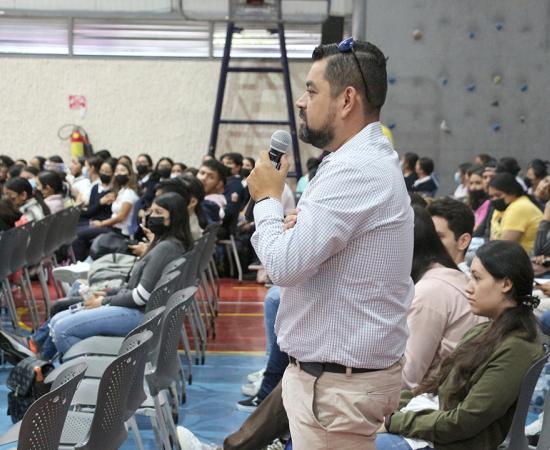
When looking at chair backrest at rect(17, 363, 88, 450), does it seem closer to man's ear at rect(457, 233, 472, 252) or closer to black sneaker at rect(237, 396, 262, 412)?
man's ear at rect(457, 233, 472, 252)

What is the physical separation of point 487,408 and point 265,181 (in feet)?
4.13

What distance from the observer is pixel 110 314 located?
207 inches

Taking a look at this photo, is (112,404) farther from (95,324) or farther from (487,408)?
(95,324)

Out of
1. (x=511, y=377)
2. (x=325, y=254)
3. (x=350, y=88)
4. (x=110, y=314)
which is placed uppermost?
(x=350, y=88)

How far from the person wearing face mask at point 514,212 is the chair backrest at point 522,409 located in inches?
166

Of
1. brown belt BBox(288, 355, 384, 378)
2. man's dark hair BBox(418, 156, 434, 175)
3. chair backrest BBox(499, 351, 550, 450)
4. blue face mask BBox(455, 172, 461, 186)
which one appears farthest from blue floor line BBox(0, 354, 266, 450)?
blue face mask BBox(455, 172, 461, 186)

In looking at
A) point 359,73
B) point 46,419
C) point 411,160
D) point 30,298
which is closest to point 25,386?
point 46,419

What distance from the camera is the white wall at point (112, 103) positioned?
15.4 metres

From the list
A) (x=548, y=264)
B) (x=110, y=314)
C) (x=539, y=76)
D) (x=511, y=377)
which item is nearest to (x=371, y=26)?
(x=539, y=76)

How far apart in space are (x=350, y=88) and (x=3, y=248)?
4941 millimetres

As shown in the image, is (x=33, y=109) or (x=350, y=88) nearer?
(x=350, y=88)

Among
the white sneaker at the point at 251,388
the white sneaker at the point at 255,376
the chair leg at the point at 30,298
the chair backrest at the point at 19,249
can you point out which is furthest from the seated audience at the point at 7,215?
the white sneaker at the point at 251,388

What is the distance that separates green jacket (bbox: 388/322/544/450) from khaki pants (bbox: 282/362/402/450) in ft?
2.71

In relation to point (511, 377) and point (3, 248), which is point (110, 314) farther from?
point (511, 377)
